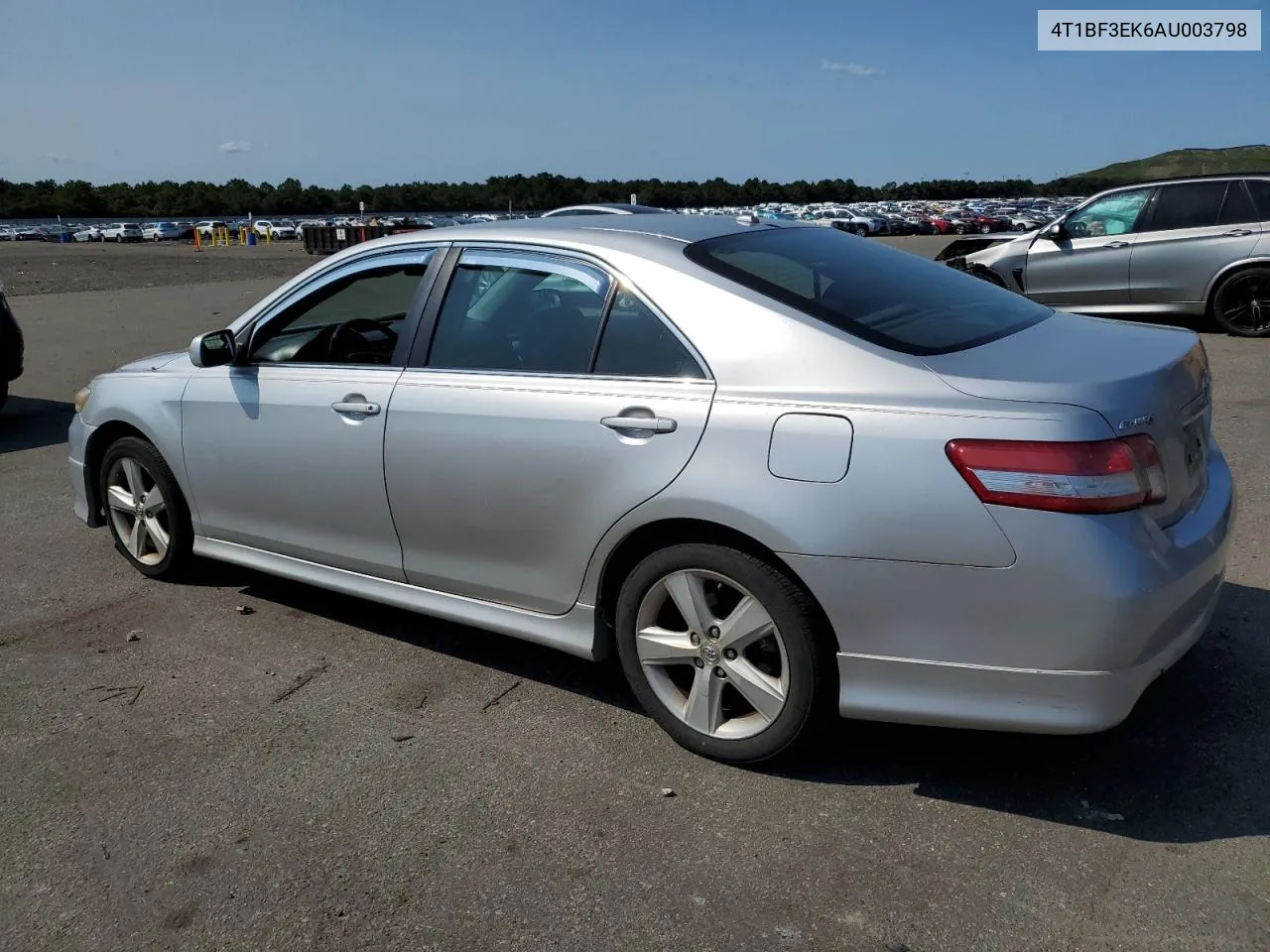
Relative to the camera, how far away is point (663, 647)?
3.34m

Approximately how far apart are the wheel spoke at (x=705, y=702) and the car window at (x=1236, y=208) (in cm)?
1042

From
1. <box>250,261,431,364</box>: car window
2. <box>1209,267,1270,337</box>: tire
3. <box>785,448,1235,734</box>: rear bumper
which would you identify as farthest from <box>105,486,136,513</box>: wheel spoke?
<box>1209,267,1270,337</box>: tire

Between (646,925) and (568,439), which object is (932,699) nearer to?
(646,925)

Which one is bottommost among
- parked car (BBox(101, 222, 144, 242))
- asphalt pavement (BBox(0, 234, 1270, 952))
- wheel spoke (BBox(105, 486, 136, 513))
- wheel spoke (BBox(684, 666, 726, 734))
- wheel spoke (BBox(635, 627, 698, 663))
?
asphalt pavement (BBox(0, 234, 1270, 952))

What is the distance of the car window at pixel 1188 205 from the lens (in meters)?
11.5

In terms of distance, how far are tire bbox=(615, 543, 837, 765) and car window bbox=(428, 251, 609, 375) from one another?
2.50 feet

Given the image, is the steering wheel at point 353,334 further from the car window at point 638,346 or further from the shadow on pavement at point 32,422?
the shadow on pavement at point 32,422

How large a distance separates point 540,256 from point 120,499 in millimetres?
2603

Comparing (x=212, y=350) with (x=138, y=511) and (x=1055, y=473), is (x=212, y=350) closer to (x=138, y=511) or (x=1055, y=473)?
(x=138, y=511)

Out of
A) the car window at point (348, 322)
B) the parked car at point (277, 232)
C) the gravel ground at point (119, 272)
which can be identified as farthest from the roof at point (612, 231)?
the parked car at point (277, 232)

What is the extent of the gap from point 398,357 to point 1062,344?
2.25m

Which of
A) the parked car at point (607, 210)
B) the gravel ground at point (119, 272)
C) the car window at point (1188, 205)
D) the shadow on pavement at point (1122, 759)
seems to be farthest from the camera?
the gravel ground at point (119, 272)

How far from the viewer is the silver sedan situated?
9.07 feet

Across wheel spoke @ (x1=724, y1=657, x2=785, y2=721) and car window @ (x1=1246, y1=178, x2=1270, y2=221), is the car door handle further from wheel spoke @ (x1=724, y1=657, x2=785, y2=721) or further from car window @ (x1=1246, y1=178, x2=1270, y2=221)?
car window @ (x1=1246, y1=178, x2=1270, y2=221)
